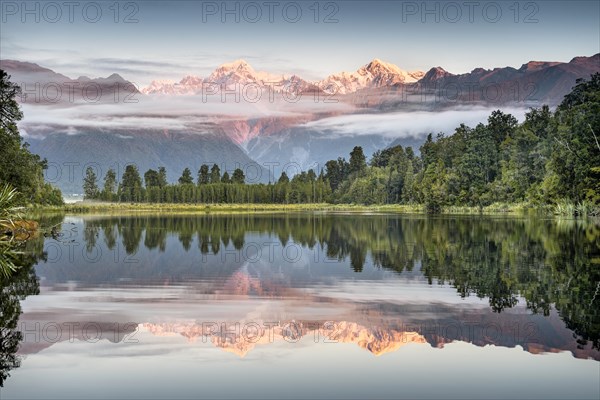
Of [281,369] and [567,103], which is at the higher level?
[567,103]

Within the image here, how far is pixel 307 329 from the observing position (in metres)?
17.5

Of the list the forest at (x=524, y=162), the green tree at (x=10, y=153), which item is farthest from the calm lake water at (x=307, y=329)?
the forest at (x=524, y=162)

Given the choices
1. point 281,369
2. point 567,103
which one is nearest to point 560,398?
point 281,369

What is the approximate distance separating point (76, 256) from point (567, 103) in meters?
88.4

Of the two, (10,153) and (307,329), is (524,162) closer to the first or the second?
(10,153)

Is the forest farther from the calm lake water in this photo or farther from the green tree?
the green tree

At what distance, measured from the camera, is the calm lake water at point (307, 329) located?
1269 cm

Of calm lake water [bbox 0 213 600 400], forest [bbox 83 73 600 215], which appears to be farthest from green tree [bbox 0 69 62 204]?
forest [bbox 83 73 600 215]

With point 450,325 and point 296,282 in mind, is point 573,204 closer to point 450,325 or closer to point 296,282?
point 296,282

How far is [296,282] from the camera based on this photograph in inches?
1081

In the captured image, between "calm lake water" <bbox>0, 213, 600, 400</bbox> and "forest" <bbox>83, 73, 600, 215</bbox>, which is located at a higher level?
"forest" <bbox>83, 73, 600, 215</bbox>

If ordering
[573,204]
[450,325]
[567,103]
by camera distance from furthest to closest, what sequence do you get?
[567,103] < [573,204] < [450,325]

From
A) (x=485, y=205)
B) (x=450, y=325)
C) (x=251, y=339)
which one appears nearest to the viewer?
(x=251, y=339)

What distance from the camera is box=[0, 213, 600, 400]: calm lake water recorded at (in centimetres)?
1269
